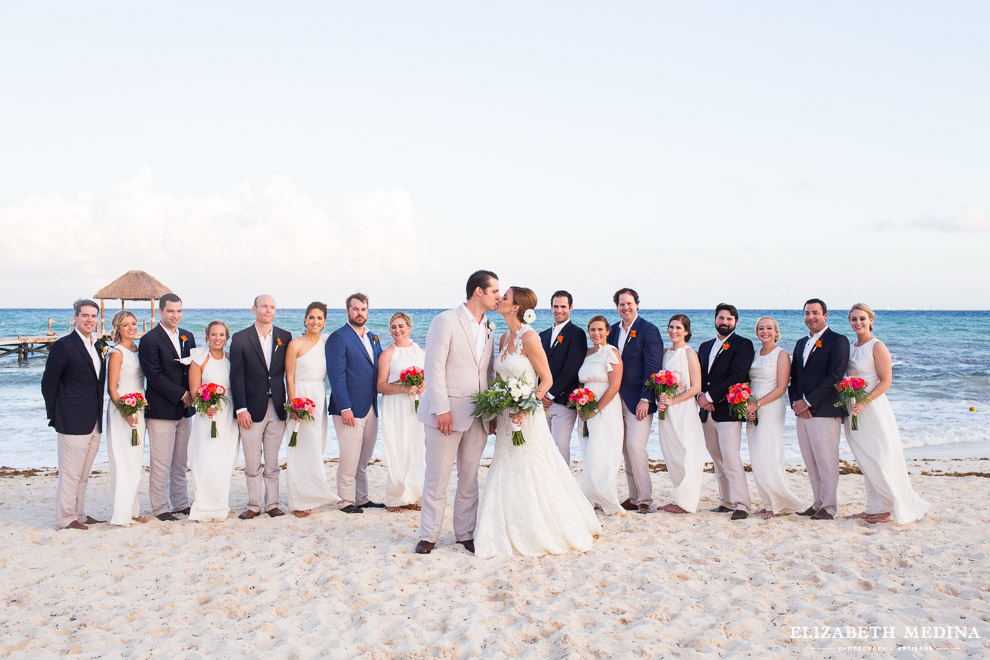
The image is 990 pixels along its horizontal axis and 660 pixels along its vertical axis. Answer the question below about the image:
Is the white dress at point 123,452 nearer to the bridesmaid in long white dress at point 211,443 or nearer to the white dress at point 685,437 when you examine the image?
the bridesmaid in long white dress at point 211,443

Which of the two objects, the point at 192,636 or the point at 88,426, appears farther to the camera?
the point at 88,426

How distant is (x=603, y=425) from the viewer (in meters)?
7.05

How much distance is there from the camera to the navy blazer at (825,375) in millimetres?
6641

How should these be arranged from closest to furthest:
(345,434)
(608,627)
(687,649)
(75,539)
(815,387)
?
(687,649) → (608,627) → (75,539) → (815,387) → (345,434)

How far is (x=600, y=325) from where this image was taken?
7.02m

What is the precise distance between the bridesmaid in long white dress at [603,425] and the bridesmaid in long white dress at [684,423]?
1.60 feet

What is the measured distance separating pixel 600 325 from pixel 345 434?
9.20ft

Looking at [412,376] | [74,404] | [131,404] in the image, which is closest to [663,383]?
[412,376]

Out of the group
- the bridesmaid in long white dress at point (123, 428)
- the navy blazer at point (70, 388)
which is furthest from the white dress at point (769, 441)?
the navy blazer at point (70, 388)

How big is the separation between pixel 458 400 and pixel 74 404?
3.70 m

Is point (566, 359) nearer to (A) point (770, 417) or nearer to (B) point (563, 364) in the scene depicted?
(B) point (563, 364)

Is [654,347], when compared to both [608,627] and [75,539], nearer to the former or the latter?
[608,627]

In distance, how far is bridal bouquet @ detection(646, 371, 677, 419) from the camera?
6.91m

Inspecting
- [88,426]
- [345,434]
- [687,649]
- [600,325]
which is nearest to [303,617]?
[687,649]
